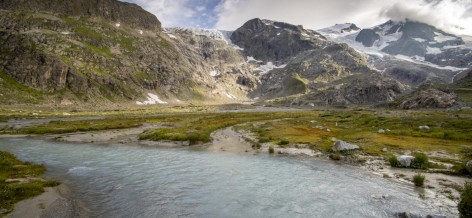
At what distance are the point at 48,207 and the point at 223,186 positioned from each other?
1472 cm

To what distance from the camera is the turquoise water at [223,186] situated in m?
22.9

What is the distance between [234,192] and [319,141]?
112ft

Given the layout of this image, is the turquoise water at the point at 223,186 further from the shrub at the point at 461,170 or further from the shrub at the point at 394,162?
the shrub at the point at 461,170

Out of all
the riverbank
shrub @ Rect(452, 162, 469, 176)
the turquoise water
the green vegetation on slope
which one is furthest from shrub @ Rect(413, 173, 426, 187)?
the green vegetation on slope

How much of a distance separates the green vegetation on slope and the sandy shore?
756mm

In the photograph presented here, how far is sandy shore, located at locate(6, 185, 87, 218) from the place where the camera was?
2081cm

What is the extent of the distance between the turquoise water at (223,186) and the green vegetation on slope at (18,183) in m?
2.08

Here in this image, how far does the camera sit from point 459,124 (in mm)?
69812

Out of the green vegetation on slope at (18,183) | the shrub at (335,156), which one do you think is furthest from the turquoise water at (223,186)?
the shrub at (335,156)

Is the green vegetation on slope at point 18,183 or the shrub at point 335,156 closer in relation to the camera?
the green vegetation on slope at point 18,183

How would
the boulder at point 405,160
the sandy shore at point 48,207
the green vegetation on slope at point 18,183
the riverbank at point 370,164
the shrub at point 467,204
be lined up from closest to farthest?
the shrub at point 467,204
the sandy shore at point 48,207
the green vegetation on slope at point 18,183
the riverbank at point 370,164
the boulder at point 405,160

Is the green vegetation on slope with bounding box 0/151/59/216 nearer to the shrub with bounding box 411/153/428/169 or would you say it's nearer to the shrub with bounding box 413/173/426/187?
the shrub with bounding box 413/173/426/187

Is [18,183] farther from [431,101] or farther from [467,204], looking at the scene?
[431,101]

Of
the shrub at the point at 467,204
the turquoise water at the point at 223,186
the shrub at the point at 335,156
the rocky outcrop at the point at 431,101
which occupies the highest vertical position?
the rocky outcrop at the point at 431,101
